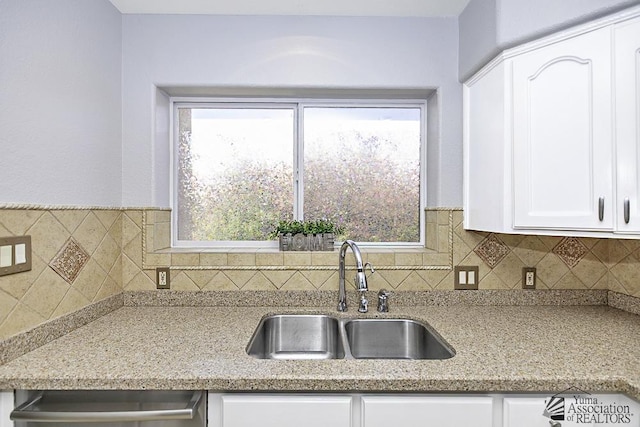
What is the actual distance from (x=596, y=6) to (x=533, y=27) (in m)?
0.20

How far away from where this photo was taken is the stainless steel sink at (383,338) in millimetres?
1788

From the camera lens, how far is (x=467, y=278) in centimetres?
200

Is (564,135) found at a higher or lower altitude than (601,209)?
higher

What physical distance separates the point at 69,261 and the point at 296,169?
1.15 meters

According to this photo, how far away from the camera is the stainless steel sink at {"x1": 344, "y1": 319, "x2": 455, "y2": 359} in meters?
1.79

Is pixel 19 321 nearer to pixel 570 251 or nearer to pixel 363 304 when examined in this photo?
pixel 363 304

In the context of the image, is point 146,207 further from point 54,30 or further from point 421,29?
point 421,29

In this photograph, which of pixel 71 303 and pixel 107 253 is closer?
pixel 71 303

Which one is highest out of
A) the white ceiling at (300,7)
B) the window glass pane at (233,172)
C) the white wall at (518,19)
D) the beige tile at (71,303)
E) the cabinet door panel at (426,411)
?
the white ceiling at (300,7)

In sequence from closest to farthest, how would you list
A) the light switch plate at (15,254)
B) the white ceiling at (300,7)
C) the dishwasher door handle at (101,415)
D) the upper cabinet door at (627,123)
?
1. the dishwasher door handle at (101,415)
2. the light switch plate at (15,254)
3. the upper cabinet door at (627,123)
4. the white ceiling at (300,7)

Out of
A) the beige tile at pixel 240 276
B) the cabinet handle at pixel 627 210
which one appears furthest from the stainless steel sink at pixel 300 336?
the cabinet handle at pixel 627 210

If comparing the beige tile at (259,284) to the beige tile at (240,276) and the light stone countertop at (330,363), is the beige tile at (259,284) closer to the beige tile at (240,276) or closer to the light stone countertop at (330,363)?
the beige tile at (240,276)

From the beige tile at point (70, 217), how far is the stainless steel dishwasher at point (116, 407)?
616 mm
